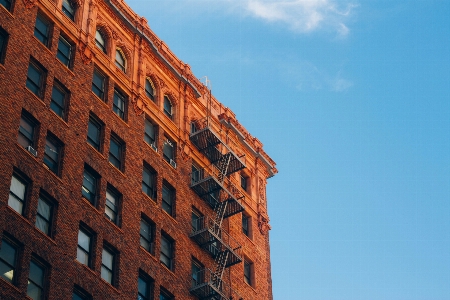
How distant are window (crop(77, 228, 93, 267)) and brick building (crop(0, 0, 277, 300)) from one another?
0.09m

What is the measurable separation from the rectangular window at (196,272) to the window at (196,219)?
2402 millimetres

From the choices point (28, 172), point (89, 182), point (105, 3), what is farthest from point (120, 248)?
point (105, 3)

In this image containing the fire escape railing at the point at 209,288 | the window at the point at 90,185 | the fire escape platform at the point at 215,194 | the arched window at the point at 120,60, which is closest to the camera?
the window at the point at 90,185

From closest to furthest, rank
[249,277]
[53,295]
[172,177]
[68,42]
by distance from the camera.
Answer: [53,295] < [68,42] < [172,177] < [249,277]

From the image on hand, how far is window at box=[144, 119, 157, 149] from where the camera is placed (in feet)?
191

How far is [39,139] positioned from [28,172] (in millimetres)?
2461

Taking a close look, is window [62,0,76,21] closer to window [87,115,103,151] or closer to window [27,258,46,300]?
window [87,115,103,151]

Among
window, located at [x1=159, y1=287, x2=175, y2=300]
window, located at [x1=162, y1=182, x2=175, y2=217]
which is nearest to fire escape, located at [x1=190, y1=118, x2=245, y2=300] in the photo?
window, located at [x1=162, y1=182, x2=175, y2=217]

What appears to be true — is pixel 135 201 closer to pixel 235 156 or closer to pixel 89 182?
pixel 89 182

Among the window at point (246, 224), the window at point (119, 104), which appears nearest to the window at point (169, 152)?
the window at point (119, 104)

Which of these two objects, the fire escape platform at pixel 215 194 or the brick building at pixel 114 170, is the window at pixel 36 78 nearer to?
the brick building at pixel 114 170

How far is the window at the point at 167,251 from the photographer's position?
54.2 meters

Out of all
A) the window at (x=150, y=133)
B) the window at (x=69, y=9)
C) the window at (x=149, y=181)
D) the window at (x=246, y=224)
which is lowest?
the window at (x=149, y=181)

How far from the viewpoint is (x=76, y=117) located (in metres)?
51.1
